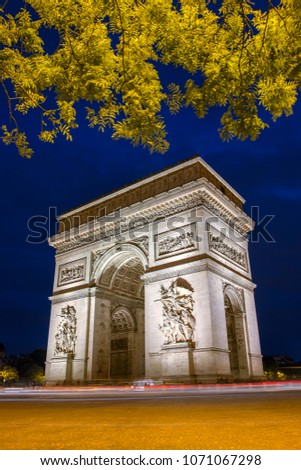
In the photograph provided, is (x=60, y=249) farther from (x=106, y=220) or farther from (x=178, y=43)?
(x=178, y=43)

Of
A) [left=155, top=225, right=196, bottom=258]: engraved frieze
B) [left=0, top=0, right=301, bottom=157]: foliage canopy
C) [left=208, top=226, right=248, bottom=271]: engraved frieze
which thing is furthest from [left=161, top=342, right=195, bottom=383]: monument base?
[left=0, top=0, right=301, bottom=157]: foliage canopy

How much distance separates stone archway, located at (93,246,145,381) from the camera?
19688 millimetres

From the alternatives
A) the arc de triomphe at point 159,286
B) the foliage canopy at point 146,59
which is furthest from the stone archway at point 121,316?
the foliage canopy at point 146,59

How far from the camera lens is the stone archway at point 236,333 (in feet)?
58.4

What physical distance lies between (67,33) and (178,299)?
42.3 ft

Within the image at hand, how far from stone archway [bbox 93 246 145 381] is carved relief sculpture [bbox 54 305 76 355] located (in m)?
1.64

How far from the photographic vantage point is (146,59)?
193 inches

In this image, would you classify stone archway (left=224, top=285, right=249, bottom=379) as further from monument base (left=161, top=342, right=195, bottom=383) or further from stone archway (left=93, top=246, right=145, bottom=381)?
stone archway (left=93, top=246, right=145, bottom=381)

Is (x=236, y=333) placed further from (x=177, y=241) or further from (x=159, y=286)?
(x=177, y=241)

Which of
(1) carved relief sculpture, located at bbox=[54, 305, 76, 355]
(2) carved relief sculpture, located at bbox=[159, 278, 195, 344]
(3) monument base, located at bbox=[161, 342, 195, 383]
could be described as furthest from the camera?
(1) carved relief sculpture, located at bbox=[54, 305, 76, 355]


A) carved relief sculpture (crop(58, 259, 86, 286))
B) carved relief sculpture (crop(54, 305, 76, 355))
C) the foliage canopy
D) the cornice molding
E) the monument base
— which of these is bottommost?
the monument base

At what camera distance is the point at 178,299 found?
627 inches

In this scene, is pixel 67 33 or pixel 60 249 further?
pixel 60 249

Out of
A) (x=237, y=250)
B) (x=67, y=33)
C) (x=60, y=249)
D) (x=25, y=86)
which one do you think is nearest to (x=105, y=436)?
(x=25, y=86)
